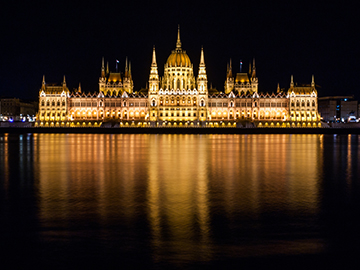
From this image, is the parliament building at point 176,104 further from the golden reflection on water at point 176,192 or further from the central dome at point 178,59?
the golden reflection on water at point 176,192

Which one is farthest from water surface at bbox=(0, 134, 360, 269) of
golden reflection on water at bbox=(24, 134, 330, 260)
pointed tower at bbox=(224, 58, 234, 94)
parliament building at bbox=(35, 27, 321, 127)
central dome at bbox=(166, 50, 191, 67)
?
pointed tower at bbox=(224, 58, 234, 94)

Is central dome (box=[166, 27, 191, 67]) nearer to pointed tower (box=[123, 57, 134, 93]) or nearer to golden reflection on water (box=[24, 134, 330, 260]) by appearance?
pointed tower (box=[123, 57, 134, 93])

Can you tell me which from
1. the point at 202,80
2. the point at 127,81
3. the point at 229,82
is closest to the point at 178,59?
the point at 202,80

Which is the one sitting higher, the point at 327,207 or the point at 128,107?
the point at 128,107

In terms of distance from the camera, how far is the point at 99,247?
32.3 feet

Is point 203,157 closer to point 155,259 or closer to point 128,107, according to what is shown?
point 155,259

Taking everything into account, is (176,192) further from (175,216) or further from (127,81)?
(127,81)

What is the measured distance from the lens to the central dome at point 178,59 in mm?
128650

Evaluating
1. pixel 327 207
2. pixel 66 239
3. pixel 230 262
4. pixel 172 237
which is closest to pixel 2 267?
pixel 66 239

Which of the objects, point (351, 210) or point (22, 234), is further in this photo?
point (351, 210)

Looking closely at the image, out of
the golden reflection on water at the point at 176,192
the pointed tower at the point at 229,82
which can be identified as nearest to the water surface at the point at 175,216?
the golden reflection on water at the point at 176,192

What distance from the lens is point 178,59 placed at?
130 m

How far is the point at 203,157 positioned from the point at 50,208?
19786mm

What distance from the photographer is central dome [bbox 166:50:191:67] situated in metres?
129
